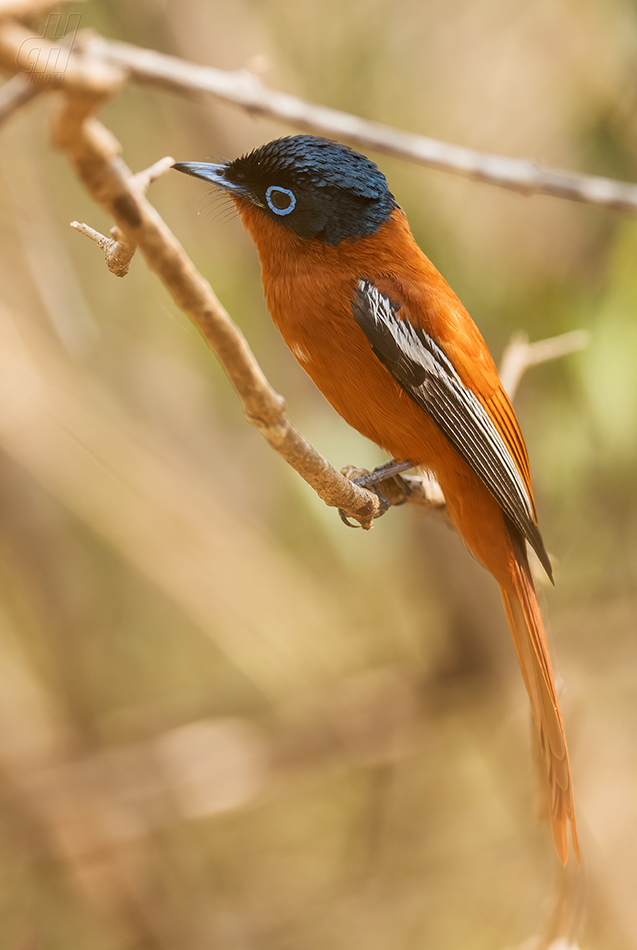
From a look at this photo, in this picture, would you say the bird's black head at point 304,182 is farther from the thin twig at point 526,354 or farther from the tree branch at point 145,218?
the thin twig at point 526,354

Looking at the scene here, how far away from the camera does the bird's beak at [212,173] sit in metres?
2.07

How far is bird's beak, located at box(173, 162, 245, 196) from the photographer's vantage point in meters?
2.07

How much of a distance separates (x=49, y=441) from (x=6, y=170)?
1260 millimetres

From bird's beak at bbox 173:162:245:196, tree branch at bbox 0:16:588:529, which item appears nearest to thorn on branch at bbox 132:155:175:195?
tree branch at bbox 0:16:588:529

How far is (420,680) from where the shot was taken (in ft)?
14.7

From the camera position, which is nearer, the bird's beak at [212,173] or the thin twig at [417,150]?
the thin twig at [417,150]

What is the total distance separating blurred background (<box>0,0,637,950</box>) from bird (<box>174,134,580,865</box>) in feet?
3.84

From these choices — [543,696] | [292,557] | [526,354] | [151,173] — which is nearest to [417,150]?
[151,173]


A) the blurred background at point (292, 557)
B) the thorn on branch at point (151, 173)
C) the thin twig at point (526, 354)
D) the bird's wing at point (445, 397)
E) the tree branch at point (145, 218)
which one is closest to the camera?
the tree branch at point (145, 218)

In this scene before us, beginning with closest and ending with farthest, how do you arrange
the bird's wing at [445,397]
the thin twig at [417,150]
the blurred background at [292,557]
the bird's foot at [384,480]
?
the thin twig at [417,150], the bird's wing at [445,397], the bird's foot at [384,480], the blurred background at [292,557]

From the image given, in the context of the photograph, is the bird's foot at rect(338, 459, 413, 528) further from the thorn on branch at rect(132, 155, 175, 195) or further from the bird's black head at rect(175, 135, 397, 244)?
the thorn on branch at rect(132, 155, 175, 195)

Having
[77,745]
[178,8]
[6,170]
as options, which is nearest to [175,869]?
[77,745]

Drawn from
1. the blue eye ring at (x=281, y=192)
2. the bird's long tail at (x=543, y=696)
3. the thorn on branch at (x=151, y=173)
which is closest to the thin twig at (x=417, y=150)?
the blue eye ring at (x=281, y=192)

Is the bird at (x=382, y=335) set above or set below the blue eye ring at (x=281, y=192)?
below
